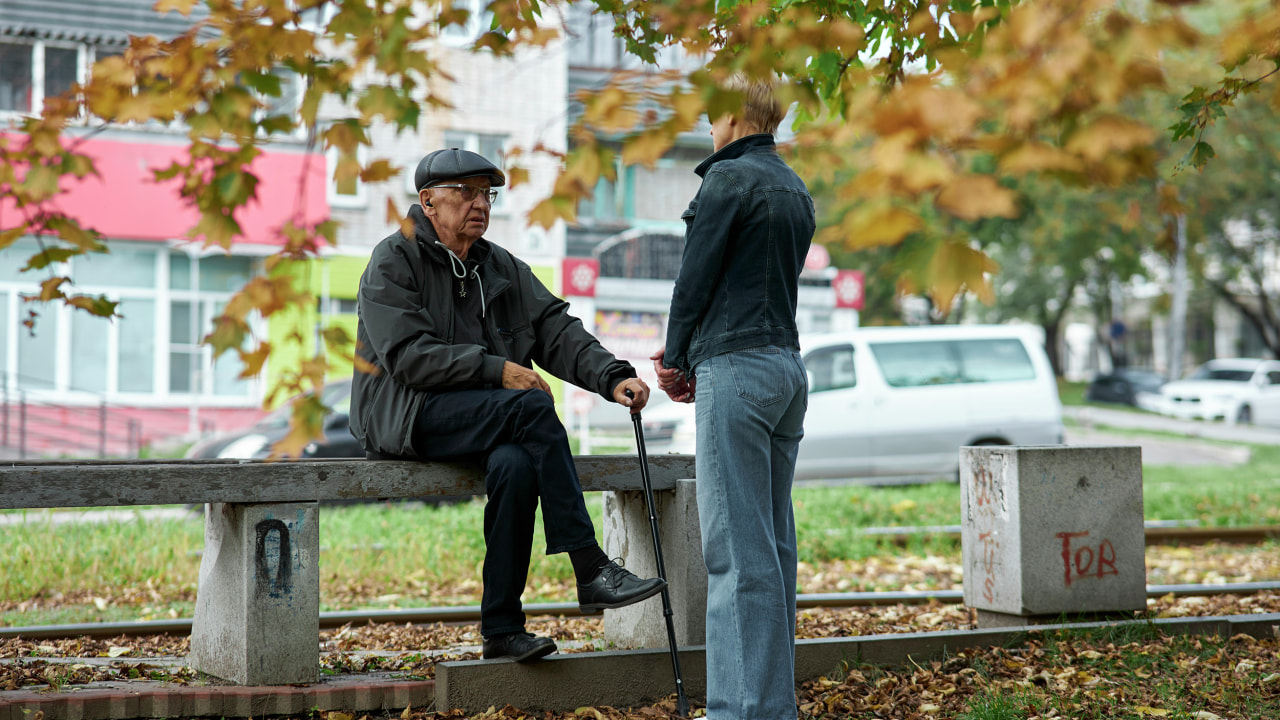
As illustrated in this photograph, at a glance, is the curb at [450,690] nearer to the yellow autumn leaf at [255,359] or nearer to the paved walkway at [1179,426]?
the yellow autumn leaf at [255,359]

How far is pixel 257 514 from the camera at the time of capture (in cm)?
404

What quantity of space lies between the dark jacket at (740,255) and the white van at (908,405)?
32.4 feet

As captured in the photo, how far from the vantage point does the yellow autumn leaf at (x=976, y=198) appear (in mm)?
1759

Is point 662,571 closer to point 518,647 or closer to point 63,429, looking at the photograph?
point 518,647

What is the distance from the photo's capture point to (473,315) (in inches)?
179

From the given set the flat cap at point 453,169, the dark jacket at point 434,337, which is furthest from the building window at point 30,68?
the dark jacket at point 434,337

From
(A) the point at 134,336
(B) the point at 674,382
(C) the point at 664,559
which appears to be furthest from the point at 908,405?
(A) the point at 134,336

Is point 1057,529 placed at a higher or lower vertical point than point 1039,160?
lower

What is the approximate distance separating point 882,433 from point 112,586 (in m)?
9.12

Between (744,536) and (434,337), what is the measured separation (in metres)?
1.41

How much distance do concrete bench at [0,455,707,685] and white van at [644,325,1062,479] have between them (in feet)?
30.8

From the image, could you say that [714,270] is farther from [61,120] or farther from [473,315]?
[61,120]

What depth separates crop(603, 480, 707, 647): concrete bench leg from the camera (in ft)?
14.8

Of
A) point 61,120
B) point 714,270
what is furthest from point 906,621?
point 61,120
